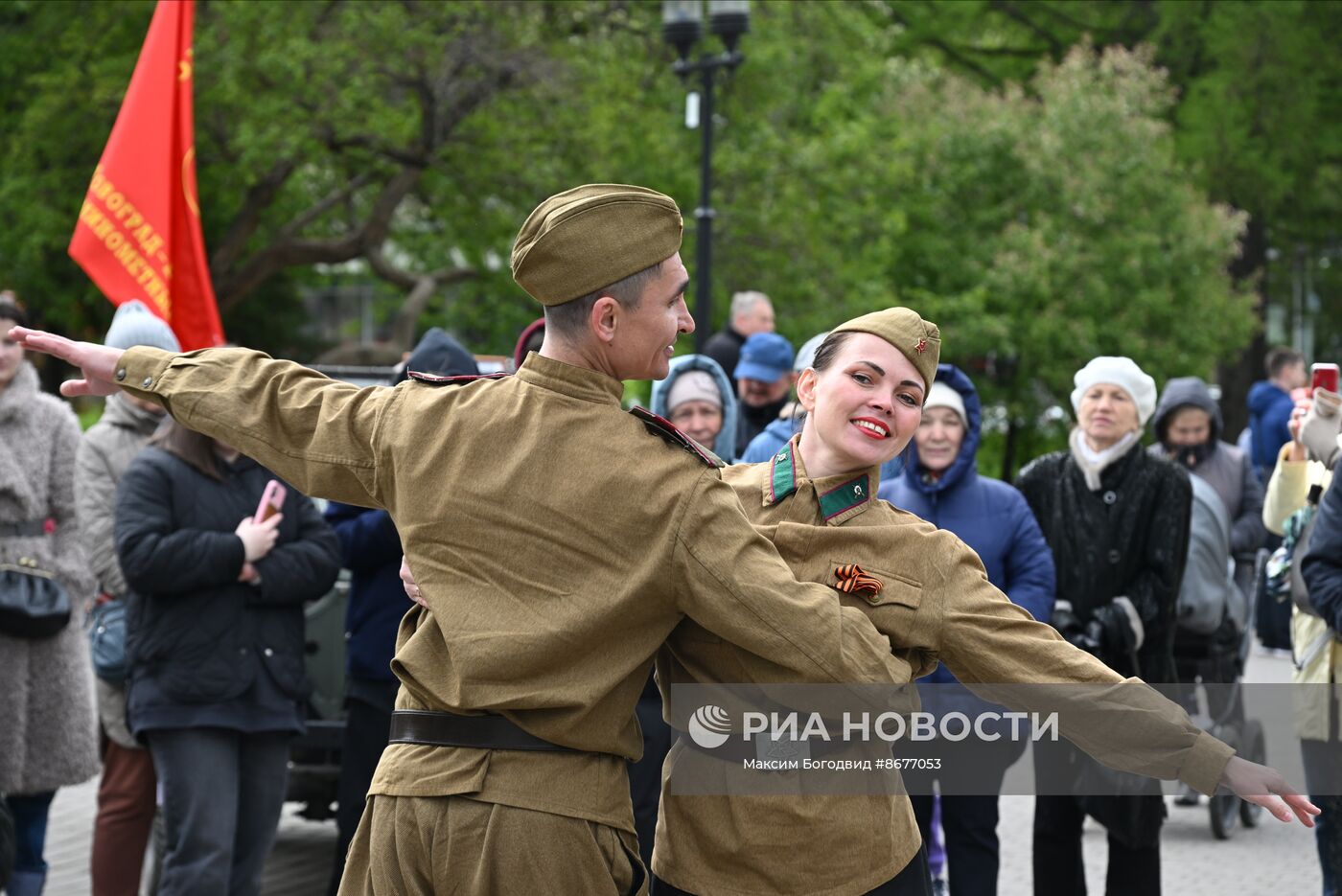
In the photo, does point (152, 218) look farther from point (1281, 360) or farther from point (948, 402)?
point (1281, 360)

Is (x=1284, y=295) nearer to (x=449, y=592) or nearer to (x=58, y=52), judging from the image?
(x=58, y=52)

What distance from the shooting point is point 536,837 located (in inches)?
112

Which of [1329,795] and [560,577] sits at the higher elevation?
[560,577]

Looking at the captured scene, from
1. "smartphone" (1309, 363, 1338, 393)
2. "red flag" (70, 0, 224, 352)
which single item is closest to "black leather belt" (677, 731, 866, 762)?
"smartphone" (1309, 363, 1338, 393)

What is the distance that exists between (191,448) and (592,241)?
3063 millimetres

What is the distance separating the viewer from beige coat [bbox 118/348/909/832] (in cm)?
283

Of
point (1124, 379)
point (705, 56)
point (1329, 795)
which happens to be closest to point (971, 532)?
point (1124, 379)

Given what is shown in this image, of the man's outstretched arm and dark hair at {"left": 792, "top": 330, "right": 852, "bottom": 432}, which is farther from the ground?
dark hair at {"left": 792, "top": 330, "right": 852, "bottom": 432}

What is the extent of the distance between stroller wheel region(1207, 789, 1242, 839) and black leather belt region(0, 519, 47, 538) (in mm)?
5619

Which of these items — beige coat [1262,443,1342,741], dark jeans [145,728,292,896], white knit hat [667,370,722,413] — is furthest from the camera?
white knit hat [667,370,722,413]

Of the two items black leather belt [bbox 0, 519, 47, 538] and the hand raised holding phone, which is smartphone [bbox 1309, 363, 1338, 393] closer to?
the hand raised holding phone

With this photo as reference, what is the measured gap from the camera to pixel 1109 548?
6125mm

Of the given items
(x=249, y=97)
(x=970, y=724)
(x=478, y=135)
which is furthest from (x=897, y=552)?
Answer: (x=478, y=135)

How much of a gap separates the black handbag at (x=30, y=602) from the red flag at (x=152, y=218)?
172 cm
